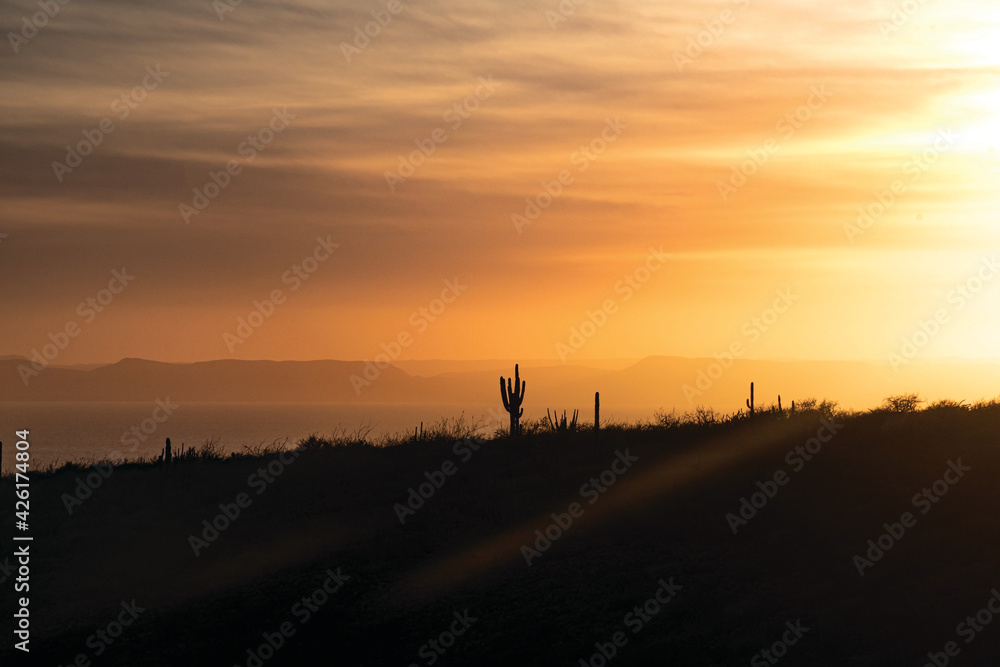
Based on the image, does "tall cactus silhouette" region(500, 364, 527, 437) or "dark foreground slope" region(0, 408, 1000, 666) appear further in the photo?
"tall cactus silhouette" region(500, 364, 527, 437)

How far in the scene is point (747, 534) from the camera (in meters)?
20.0

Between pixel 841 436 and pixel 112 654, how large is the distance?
1883 cm

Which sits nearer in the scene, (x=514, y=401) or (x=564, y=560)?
(x=564, y=560)

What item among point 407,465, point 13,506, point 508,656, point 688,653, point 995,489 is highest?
point 995,489

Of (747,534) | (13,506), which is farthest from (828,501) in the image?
(13,506)

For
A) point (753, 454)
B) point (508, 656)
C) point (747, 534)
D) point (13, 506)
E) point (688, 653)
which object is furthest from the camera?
point (13, 506)

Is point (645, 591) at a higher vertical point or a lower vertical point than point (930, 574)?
lower

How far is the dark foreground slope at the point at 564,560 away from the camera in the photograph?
52.5 feet

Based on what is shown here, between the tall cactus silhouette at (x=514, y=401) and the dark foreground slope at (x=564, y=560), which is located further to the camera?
the tall cactus silhouette at (x=514, y=401)

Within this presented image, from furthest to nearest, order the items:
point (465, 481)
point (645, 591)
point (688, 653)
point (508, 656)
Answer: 1. point (465, 481)
2. point (645, 591)
3. point (508, 656)
4. point (688, 653)

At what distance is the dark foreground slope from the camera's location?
16016 millimetres

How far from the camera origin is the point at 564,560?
65.6ft

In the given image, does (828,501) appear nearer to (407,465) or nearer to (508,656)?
(508,656)

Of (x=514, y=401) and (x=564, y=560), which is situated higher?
(x=564, y=560)
